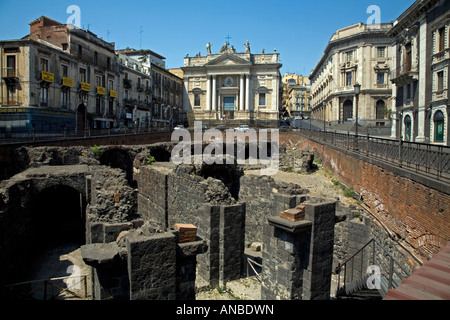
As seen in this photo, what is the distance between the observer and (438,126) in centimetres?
2445

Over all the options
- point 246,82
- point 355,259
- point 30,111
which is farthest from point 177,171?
point 246,82

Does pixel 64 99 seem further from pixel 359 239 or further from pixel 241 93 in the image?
pixel 359 239

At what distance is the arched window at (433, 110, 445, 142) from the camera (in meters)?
23.8

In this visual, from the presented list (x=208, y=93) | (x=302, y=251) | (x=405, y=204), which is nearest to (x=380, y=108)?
(x=208, y=93)

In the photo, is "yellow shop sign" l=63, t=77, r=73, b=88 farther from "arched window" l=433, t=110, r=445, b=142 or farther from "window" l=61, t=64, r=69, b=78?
"arched window" l=433, t=110, r=445, b=142

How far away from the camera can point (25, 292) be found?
8.71 metres

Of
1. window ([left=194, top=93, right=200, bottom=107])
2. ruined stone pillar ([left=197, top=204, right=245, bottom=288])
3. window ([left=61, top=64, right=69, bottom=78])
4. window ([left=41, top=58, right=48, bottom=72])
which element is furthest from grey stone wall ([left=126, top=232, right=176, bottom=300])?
window ([left=194, top=93, right=200, bottom=107])

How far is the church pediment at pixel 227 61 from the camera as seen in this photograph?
5572cm

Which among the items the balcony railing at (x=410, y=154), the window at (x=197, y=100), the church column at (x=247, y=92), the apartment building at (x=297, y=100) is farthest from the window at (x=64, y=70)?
the apartment building at (x=297, y=100)

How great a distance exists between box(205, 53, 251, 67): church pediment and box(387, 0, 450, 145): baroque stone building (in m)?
28.0

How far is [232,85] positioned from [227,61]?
13.3ft

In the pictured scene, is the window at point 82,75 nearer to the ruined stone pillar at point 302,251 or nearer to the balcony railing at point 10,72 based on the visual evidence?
the balcony railing at point 10,72

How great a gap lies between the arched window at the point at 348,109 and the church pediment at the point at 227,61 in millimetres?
16705
